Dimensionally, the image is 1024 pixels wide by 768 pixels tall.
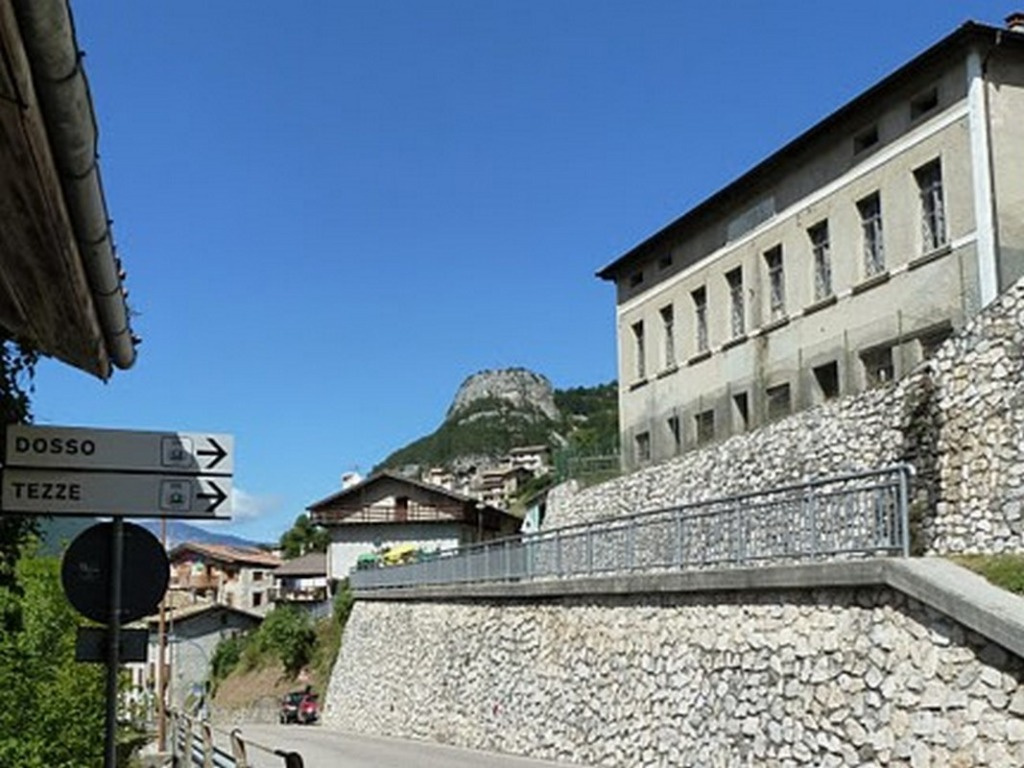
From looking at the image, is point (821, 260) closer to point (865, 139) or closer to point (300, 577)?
point (865, 139)

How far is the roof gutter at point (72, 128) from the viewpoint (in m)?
2.95

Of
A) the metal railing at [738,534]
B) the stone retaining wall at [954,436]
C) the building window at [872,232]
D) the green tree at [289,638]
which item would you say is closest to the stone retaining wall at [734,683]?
the metal railing at [738,534]

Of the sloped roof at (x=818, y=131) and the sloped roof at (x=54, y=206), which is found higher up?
the sloped roof at (x=818, y=131)

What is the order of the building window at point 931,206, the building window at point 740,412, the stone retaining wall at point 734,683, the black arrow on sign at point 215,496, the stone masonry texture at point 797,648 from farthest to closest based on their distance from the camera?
1. the building window at point 740,412
2. the building window at point 931,206
3. the stone masonry texture at point 797,648
4. the stone retaining wall at point 734,683
5. the black arrow on sign at point 215,496

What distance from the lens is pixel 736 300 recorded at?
32.1 meters

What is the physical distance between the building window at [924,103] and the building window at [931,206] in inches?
42.9

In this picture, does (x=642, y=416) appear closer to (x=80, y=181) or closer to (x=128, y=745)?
(x=128, y=745)

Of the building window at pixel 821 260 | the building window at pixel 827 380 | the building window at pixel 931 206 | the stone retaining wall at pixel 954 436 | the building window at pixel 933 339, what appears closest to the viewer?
the stone retaining wall at pixel 954 436

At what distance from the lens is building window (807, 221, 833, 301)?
91.0ft

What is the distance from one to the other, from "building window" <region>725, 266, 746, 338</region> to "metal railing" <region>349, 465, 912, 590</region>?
345 inches

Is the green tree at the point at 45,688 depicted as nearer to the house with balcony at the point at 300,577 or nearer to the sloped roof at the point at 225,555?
the house with balcony at the point at 300,577

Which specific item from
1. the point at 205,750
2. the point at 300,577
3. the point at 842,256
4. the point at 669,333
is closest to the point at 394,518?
the point at 300,577

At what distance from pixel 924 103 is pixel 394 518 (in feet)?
154

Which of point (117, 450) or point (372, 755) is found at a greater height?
point (117, 450)
